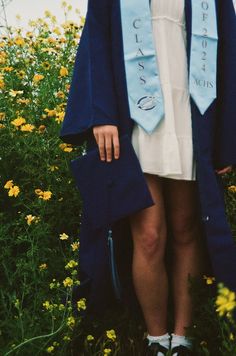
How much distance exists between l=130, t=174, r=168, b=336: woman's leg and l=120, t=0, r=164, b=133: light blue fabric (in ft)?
0.71

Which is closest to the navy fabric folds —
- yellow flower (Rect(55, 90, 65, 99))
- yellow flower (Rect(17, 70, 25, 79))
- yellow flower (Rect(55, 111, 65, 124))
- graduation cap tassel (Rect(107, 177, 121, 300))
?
graduation cap tassel (Rect(107, 177, 121, 300))

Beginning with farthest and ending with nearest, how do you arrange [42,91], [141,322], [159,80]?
1. [42,91]
2. [141,322]
3. [159,80]

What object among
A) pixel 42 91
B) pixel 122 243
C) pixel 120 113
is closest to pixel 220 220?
pixel 122 243

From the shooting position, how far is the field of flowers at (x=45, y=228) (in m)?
1.65

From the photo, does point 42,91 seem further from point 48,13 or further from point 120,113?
point 120,113

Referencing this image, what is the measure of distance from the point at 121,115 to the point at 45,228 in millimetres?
571

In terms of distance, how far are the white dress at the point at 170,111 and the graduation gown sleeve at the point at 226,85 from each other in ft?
0.64

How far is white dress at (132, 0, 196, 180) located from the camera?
169 cm

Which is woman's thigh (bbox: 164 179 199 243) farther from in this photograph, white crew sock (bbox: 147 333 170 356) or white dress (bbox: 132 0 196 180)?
white crew sock (bbox: 147 333 170 356)

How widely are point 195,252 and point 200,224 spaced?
Answer: 4.4 inches

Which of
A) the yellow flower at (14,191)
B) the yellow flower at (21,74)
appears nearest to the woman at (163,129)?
the yellow flower at (14,191)

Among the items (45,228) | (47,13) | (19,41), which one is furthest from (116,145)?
(47,13)

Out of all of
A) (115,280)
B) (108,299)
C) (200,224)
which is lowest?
(108,299)

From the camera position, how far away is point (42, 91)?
10.1 feet
